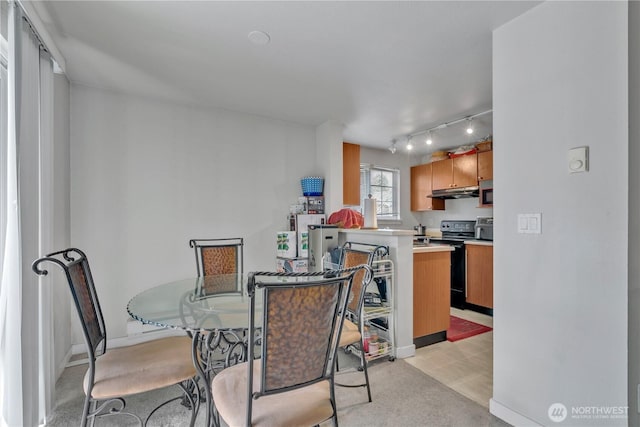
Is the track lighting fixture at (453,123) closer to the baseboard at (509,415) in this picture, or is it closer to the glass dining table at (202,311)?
the baseboard at (509,415)

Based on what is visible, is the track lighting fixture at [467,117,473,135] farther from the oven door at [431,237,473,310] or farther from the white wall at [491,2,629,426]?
the white wall at [491,2,629,426]

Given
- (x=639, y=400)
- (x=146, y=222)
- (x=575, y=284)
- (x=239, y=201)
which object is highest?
(x=239, y=201)

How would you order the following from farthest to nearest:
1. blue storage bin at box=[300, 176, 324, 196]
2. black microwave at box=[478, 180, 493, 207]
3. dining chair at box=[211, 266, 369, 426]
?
black microwave at box=[478, 180, 493, 207]
blue storage bin at box=[300, 176, 324, 196]
dining chair at box=[211, 266, 369, 426]

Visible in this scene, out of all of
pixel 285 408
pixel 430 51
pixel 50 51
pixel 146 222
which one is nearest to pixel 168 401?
pixel 285 408

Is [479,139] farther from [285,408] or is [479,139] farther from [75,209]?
[75,209]

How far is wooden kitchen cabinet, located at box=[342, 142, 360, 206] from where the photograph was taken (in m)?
4.14

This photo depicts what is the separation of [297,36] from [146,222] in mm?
2266

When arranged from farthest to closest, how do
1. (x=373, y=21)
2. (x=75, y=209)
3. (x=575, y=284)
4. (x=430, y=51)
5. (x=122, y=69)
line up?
(x=75, y=209) → (x=122, y=69) → (x=430, y=51) → (x=373, y=21) → (x=575, y=284)

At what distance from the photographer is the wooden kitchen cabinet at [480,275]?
3.72 metres

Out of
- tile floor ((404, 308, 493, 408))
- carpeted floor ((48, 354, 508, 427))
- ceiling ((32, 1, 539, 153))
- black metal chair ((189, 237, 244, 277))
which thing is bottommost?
tile floor ((404, 308, 493, 408))

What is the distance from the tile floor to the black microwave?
1859 mm

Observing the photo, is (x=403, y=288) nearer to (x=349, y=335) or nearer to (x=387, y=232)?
(x=387, y=232)

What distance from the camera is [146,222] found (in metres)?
2.96

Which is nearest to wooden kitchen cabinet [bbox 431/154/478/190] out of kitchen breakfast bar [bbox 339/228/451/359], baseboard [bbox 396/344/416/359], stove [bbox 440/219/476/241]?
stove [bbox 440/219/476/241]
